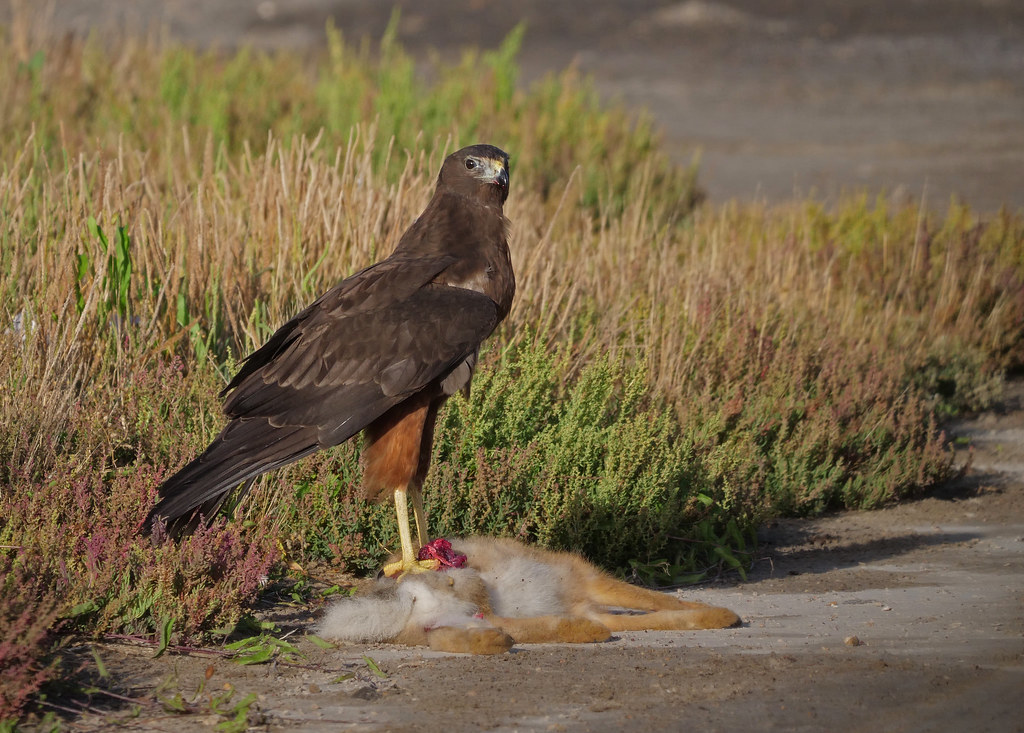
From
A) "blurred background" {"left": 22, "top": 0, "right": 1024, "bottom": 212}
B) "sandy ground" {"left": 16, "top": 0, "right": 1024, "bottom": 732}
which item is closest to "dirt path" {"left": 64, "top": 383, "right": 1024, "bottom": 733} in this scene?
"sandy ground" {"left": 16, "top": 0, "right": 1024, "bottom": 732}

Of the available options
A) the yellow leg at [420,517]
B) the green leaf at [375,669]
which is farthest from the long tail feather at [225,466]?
the green leaf at [375,669]

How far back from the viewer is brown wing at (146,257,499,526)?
465 centimetres

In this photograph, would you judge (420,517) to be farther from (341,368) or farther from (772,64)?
(772,64)

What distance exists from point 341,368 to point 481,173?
41.7 inches

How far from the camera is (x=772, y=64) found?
28109 millimetres

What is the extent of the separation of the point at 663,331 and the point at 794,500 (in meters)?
1.21

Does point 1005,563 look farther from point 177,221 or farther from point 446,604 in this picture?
point 177,221

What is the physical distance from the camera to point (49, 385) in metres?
5.64

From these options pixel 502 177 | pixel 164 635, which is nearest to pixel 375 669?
pixel 164 635

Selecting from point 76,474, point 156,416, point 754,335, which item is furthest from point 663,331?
point 76,474

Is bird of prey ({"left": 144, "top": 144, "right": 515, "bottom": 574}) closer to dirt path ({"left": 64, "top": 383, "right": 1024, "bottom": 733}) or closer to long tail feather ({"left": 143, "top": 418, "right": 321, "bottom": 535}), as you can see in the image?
long tail feather ({"left": 143, "top": 418, "right": 321, "bottom": 535})

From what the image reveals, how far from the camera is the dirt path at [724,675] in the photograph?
147 inches

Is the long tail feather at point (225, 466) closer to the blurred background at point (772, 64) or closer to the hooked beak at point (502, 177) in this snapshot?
the hooked beak at point (502, 177)

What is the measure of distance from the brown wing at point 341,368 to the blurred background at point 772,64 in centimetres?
1279
